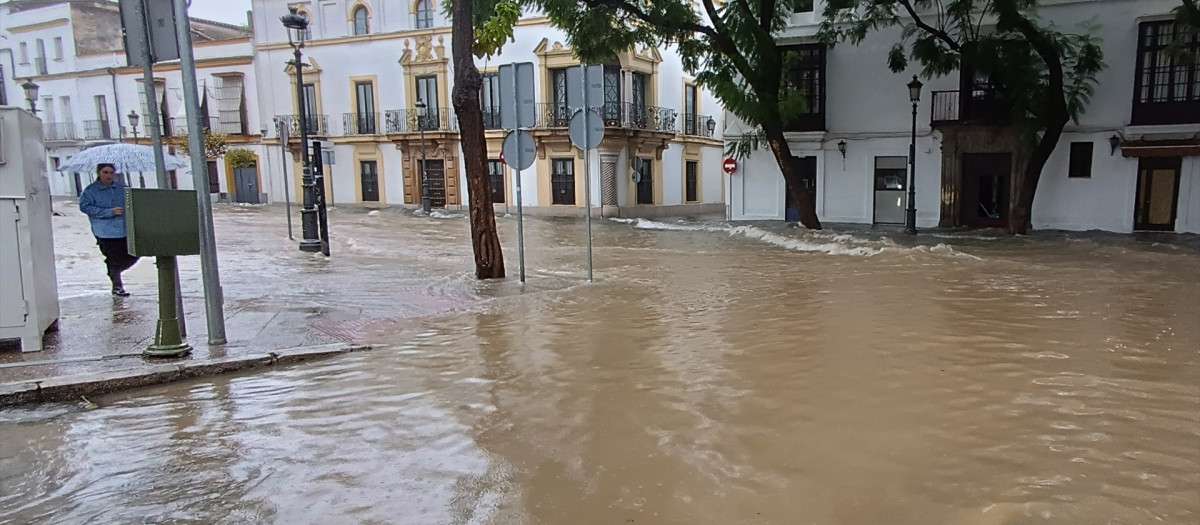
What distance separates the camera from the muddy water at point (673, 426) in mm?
3639

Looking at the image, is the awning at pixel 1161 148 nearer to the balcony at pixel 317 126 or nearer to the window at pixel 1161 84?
the window at pixel 1161 84

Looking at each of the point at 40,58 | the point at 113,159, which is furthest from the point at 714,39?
the point at 40,58

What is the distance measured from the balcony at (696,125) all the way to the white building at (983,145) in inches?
336

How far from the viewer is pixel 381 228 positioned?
22.9 metres

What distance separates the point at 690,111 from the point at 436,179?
37.0 feet

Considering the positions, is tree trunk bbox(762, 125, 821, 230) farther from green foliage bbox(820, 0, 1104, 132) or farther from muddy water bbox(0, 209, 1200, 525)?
muddy water bbox(0, 209, 1200, 525)

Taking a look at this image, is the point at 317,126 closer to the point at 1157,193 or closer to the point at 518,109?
the point at 518,109

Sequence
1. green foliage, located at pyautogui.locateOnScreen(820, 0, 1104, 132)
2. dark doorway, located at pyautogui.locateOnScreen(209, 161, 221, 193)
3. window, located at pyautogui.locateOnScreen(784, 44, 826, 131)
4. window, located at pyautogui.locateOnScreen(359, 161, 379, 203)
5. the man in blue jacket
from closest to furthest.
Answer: the man in blue jacket < green foliage, located at pyautogui.locateOnScreen(820, 0, 1104, 132) < window, located at pyautogui.locateOnScreen(784, 44, 826, 131) < window, located at pyautogui.locateOnScreen(359, 161, 379, 203) < dark doorway, located at pyautogui.locateOnScreen(209, 161, 221, 193)

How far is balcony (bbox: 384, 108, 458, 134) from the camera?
1252 inches

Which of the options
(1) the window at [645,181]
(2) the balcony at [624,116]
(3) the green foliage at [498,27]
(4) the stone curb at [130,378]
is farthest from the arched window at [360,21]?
(4) the stone curb at [130,378]

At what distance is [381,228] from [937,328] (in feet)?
60.2

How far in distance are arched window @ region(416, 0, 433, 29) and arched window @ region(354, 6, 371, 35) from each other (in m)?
2.53

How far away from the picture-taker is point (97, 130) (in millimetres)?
41312

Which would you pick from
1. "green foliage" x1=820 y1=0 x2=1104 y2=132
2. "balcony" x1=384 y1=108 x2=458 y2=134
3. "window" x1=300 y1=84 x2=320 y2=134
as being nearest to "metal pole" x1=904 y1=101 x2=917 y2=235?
"green foliage" x1=820 y1=0 x2=1104 y2=132
